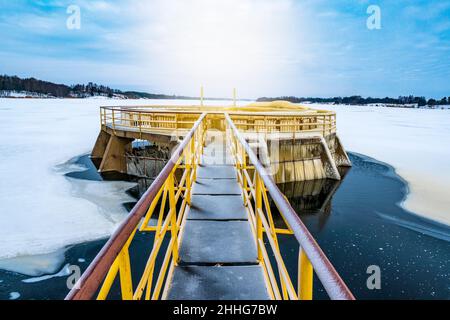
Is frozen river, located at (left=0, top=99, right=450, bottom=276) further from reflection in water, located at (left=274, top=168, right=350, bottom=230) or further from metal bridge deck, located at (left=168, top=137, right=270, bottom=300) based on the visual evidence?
metal bridge deck, located at (left=168, top=137, right=270, bottom=300)

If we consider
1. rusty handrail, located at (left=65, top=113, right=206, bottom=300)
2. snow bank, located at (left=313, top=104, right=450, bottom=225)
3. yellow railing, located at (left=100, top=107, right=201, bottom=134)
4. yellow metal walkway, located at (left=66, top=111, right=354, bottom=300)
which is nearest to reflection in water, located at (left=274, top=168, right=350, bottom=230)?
snow bank, located at (left=313, top=104, right=450, bottom=225)

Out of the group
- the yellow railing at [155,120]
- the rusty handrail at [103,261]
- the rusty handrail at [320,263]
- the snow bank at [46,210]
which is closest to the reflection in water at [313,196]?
the yellow railing at [155,120]

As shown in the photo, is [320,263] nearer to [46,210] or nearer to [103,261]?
[103,261]

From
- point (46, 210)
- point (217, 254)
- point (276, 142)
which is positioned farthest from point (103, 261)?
point (276, 142)

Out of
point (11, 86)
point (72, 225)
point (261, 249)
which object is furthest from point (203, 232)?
point (11, 86)

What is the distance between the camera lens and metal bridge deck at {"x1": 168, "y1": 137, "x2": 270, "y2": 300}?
2520 mm

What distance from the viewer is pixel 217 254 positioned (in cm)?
308

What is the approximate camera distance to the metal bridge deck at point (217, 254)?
252cm

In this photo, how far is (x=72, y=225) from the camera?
8523 millimetres

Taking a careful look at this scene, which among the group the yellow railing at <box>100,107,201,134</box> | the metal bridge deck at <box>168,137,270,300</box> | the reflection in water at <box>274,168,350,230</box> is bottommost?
the reflection in water at <box>274,168,350,230</box>

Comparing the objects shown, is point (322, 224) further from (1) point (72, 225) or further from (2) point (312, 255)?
(2) point (312, 255)

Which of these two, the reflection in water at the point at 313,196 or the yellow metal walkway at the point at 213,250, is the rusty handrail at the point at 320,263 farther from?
the reflection in water at the point at 313,196

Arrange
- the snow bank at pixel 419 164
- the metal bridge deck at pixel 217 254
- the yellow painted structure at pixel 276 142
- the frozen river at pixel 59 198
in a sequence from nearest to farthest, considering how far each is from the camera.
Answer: the metal bridge deck at pixel 217 254 < the frozen river at pixel 59 198 < the snow bank at pixel 419 164 < the yellow painted structure at pixel 276 142

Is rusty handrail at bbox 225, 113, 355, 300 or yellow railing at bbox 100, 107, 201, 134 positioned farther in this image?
yellow railing at bbox 100, 107, 201, 134
